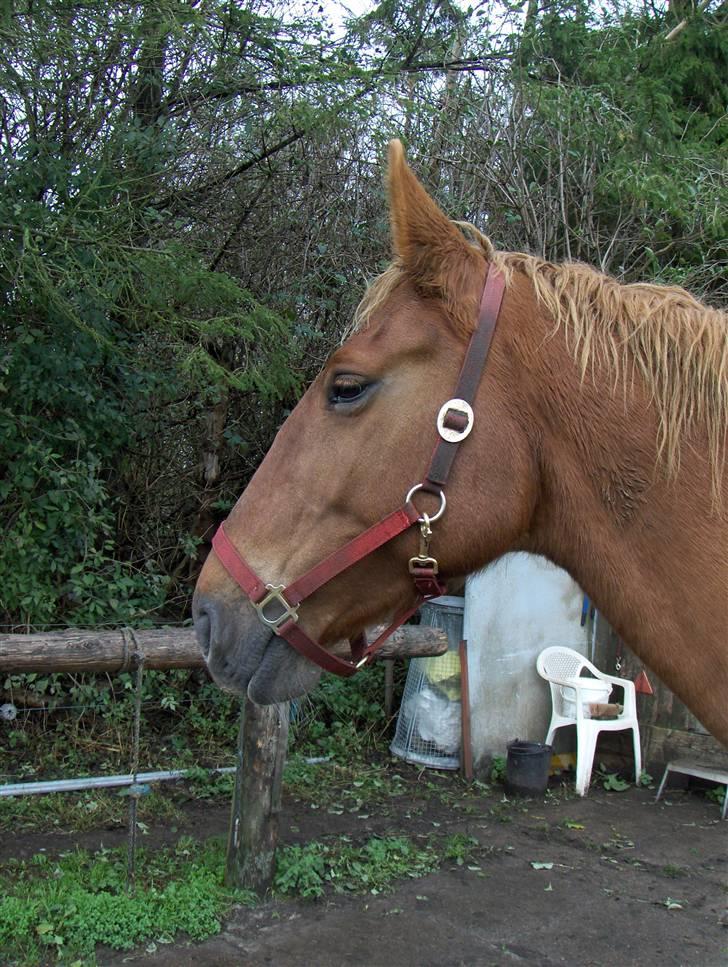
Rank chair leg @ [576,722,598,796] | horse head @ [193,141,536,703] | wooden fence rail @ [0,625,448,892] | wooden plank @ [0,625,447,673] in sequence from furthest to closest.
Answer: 1. chair leg @ [576,722,598,796]
2. wooden fence rail @ [0,625,448,892]
3. wooden plank @ [0,625,447,673]
4. horse head @ [193,141,536,703]

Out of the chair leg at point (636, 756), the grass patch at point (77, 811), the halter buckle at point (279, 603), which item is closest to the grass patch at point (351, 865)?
the grass patch at point (77, 811)

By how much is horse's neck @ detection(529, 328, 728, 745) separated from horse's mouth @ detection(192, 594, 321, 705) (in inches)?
25.9

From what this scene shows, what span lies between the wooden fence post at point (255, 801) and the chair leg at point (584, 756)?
2902 mm

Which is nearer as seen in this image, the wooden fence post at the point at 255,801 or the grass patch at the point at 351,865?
the wooden fence post at the point at 255,801

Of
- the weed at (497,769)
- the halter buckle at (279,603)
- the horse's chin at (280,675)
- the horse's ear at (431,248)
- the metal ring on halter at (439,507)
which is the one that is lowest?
the weed at (497,769)

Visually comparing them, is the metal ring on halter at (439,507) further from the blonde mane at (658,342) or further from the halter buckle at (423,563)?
the blonde mane at (658,342)

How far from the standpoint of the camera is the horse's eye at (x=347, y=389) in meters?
1.69

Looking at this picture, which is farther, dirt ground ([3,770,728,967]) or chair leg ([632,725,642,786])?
chair leg ([632,725,642,786])

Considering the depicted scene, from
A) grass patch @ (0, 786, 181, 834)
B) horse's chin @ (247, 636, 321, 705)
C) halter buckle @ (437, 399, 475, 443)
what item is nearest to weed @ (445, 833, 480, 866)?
grass patch @ (0, 786, 181, 834)

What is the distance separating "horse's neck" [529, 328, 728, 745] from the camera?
5.02 ft

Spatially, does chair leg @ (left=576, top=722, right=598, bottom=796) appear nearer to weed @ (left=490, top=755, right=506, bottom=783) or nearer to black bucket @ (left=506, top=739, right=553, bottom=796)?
black bucket @ (left=506, top=739, right=553, bottom=796)

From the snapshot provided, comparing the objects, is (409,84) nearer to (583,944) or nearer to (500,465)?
(500,465)

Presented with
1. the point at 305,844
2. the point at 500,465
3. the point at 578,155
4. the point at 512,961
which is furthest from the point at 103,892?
the point at 578,155

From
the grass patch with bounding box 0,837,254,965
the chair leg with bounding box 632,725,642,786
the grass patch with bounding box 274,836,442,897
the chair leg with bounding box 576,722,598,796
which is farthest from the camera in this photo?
the chair leg with bounding box 632,725,642,786
